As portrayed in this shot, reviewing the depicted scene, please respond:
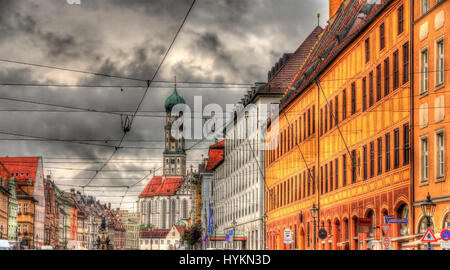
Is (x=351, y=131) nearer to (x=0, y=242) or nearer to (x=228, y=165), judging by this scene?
(x=0, y=242)

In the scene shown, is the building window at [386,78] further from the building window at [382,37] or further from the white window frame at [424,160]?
the white window frame at [424,160]

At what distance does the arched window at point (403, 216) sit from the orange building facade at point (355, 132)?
0.05 meters

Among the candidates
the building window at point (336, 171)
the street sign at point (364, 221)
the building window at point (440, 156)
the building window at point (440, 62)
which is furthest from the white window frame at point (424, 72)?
the building window at point (336, 171)

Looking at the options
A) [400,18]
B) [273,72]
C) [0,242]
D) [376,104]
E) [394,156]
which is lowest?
[0,242]

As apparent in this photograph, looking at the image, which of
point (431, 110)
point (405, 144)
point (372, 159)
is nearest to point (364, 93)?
point (372, 159)

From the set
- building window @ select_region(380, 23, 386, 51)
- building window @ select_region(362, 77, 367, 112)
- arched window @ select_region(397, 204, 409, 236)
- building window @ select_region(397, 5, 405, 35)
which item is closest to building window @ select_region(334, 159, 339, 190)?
building window @ select_region(362, 77, 367, 112)

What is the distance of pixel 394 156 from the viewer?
130ft

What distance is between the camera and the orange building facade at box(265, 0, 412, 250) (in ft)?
127

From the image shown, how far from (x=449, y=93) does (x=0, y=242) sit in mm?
20019

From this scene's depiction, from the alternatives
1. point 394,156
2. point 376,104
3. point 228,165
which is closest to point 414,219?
point 394,156

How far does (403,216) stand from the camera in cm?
3819

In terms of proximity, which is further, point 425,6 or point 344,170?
point 344,170

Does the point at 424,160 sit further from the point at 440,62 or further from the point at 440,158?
the point at 440,62

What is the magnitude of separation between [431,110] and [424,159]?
2.07 meters
